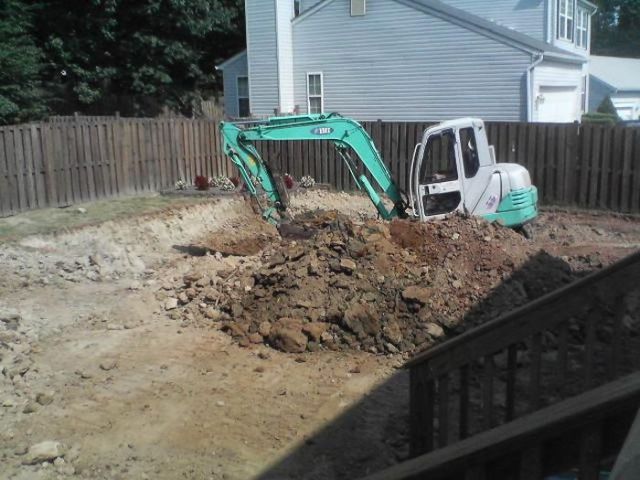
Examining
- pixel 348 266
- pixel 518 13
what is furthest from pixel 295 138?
pixel 518 13

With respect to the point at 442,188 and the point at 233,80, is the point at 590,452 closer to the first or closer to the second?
the point at 442,188

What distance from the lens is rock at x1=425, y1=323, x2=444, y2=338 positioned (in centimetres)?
858

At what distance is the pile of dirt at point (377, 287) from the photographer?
28.6 feet

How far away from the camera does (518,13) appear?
89.1ft

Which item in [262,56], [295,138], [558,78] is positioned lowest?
[295,138]

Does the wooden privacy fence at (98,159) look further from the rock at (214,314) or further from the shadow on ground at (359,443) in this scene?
the shadow on ground at (359,443)

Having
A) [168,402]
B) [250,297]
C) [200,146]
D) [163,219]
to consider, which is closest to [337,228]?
[250,297]

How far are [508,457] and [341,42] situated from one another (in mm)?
26122

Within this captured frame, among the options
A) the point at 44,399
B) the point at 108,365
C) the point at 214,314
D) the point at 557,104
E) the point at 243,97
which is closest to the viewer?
the point at 44,399

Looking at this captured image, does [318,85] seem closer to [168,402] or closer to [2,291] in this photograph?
[2,291]

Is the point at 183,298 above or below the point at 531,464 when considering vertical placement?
below

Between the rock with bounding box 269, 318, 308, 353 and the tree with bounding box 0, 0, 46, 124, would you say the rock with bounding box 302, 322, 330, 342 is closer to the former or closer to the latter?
the rock with bounding box 269, 318, 308, 353

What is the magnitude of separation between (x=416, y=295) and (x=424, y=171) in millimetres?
3660

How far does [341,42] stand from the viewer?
27.5 meters
